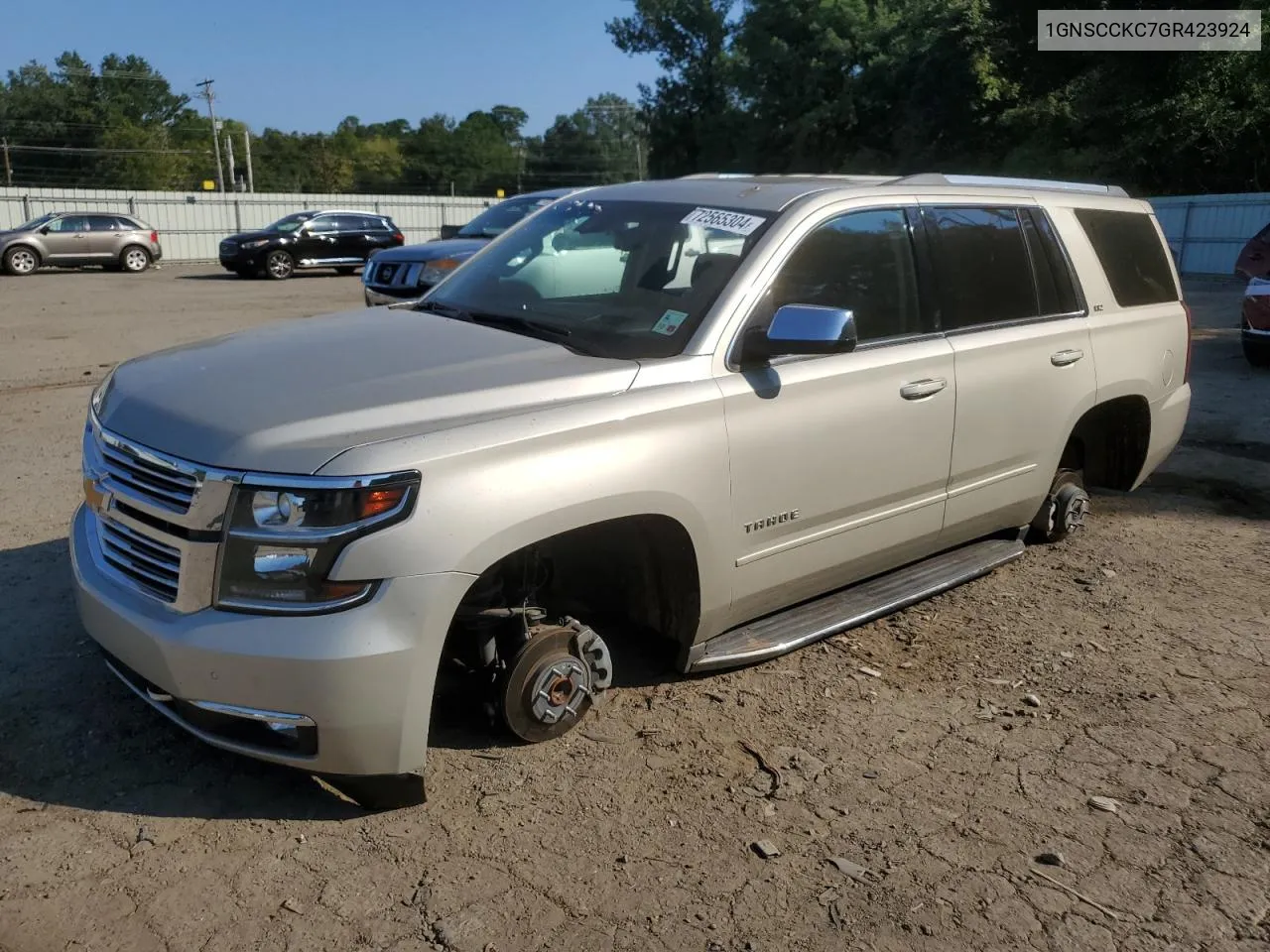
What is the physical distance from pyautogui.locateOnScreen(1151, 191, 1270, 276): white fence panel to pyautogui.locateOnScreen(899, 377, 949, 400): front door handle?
21.3 meters

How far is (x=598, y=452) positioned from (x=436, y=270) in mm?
8280

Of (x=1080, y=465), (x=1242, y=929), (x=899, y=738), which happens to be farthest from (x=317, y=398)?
(x=1080, y=465)

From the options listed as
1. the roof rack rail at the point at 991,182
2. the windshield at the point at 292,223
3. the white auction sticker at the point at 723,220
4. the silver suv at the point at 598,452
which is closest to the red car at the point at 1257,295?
the roof rack rail at the point at 991,182

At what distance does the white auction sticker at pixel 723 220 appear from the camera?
3940 millimetres

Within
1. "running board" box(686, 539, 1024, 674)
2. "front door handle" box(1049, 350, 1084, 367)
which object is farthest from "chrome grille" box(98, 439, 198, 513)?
"front door handle" box(1049, 350, 1084, 367)

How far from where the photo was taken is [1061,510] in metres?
5.57

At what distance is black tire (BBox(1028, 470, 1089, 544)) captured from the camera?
5516 millimetres

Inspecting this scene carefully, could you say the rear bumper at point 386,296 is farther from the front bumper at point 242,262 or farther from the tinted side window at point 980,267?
the front bumper at point 242,262

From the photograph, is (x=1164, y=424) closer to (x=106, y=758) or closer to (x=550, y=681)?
(x=550, y=681)

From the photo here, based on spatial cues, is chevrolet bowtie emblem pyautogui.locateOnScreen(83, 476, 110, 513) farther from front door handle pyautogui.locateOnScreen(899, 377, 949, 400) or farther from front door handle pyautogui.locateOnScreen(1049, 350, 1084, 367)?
front door handle pyautogui.locateOnScreen(1049, 350, 1084, 367)

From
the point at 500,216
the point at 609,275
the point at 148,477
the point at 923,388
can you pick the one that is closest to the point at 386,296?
the point at 500,216

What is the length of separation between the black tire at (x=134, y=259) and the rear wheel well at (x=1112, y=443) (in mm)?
27384

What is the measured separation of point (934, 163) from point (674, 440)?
41636 mm

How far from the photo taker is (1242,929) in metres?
2.78
